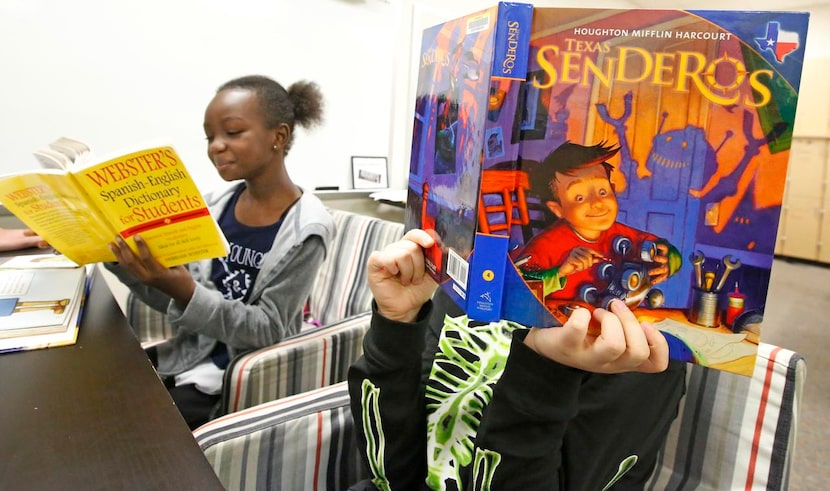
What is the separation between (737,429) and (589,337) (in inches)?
15.4

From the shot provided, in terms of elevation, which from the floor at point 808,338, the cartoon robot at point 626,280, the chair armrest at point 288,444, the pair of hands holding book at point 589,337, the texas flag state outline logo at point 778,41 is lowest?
the floor at point 808,338

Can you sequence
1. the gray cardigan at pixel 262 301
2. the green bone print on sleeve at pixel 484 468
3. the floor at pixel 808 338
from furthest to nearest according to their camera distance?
the floor at pixel 808 338 < the gray cardigan at pixel 262 301 < the green bone print on sleeve at pixel 484 468

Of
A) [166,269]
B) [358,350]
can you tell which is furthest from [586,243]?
[358,350]

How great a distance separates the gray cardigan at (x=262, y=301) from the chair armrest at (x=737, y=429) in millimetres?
736

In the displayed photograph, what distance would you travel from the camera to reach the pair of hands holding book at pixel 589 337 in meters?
0.43

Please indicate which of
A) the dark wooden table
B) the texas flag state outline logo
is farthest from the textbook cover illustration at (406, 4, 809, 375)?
the dark wooden table

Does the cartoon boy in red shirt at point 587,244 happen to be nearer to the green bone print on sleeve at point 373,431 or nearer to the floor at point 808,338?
the green bone print on sleeve at point 373,431

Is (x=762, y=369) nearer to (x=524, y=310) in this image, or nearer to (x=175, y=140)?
(x=524, y=310)

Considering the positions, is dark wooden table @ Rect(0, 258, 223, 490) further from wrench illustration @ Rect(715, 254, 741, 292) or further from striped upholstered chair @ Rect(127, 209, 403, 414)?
wrench illustration @ Rect(715, 254, 741, 292)

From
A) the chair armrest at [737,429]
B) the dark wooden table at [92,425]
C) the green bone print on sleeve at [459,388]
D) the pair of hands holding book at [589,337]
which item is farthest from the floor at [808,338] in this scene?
the dark wooden table at [92,425]

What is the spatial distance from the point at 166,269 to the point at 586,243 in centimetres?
73

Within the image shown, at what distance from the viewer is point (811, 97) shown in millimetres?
4406

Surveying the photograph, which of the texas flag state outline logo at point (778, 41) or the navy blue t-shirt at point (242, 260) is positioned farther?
the navy blue t-shirt at point (242, 260)

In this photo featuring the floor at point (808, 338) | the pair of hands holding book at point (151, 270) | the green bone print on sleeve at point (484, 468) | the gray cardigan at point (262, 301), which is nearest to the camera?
the green bone print on sleeve at point (484, 468)
